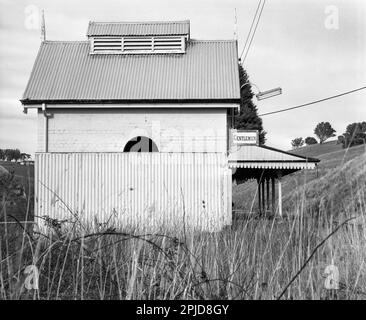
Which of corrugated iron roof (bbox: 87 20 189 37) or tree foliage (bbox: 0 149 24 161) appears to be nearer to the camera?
tree foliage (bbox: 0 149 24 161)

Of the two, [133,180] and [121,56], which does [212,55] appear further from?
[133,180]

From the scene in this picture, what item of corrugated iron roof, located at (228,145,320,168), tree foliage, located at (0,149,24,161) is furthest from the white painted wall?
tree foliage, located at (0,149,24,161)

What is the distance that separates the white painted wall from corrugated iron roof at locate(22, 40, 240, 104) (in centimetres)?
42

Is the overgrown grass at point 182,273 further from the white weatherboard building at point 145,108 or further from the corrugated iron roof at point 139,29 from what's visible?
the corrugated iron roof at point 139,29

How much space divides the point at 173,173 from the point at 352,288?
7.69 metres

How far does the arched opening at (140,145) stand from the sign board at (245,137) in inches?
83.5

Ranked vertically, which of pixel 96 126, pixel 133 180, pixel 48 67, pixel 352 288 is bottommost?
pixel 352 288

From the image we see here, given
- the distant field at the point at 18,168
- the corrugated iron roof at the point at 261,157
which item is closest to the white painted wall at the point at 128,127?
the corrugated iron roof at the point at 261,157

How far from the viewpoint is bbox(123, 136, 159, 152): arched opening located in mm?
13355

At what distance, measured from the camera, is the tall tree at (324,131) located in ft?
14.0

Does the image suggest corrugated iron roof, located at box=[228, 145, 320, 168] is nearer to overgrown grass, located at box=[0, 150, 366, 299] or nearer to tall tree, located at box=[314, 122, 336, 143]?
tall tree, located at box=[314, 122, 336, 143]

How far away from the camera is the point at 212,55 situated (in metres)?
13.0

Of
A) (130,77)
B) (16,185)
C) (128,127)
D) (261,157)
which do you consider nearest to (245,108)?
(261,157)
